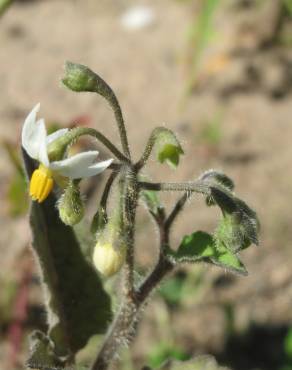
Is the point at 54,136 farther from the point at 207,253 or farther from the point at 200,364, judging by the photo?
the point at 200,364

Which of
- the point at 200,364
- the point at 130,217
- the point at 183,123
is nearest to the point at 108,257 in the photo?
the point at 130,217

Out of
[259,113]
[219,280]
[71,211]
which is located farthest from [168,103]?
[71,211]

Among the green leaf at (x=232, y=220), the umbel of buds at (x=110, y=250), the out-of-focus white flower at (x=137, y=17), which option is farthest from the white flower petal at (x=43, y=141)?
the out-of-focus white flower at (x=137, y=17)

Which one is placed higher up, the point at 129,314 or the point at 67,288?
the point at 67,288

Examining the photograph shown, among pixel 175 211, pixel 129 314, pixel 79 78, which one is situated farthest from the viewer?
pixel 129 314

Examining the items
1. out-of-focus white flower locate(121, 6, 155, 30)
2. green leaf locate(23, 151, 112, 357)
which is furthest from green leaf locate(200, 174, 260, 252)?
out-of-focus white flower locate(121, 6, 155, 30)

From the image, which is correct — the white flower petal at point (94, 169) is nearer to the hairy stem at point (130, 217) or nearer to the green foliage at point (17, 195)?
the hairy stem at point (130, 217)
